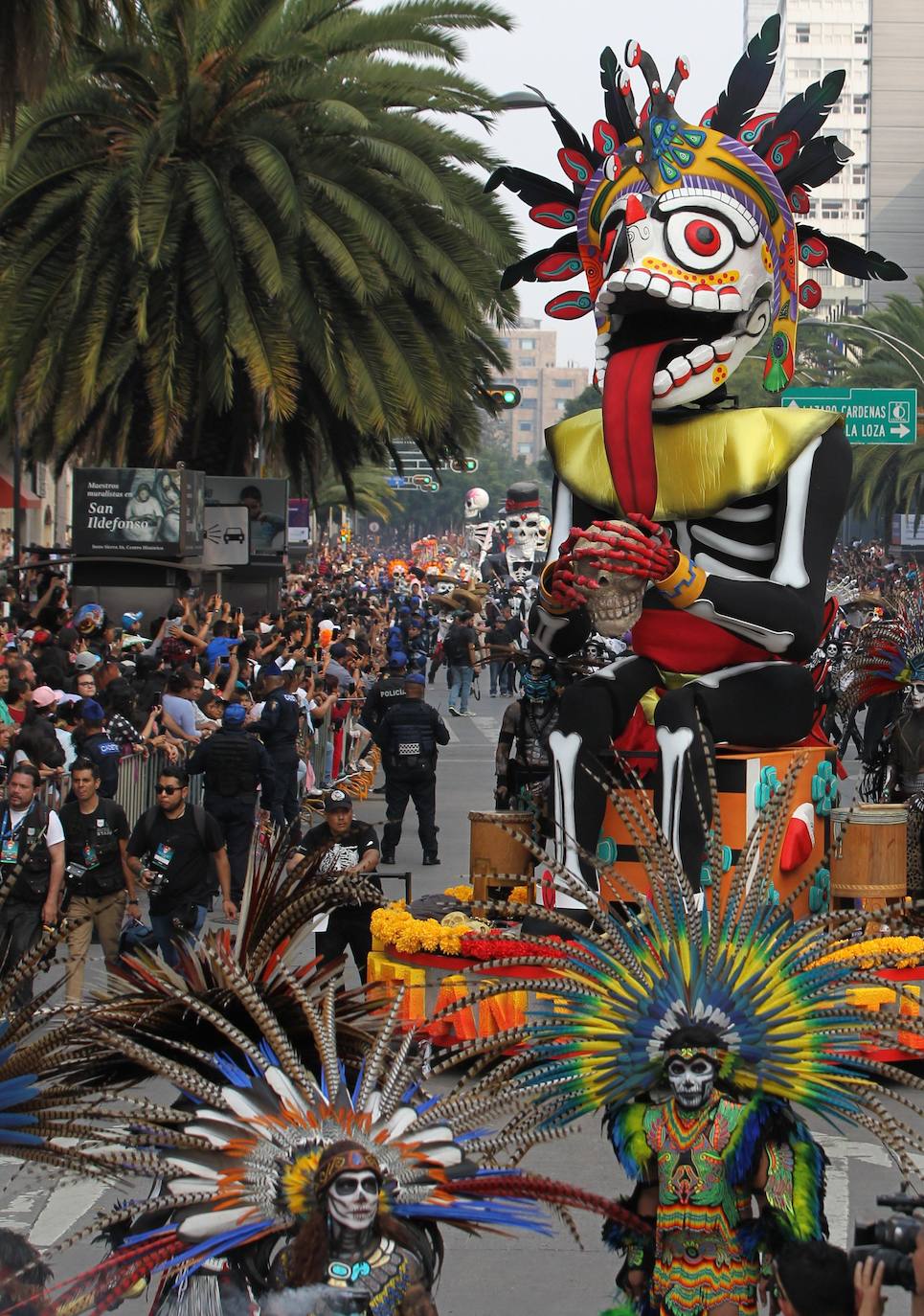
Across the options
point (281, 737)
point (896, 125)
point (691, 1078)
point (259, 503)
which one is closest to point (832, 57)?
point (896, 125)

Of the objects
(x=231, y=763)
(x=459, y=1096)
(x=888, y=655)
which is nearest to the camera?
(x=459, y=1096)

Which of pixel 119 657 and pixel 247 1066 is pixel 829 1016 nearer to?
pixel 247 1066

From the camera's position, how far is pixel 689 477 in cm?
895

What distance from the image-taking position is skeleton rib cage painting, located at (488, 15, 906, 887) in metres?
8.62

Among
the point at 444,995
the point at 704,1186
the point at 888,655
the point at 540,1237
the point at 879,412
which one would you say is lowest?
the point at 540,1237

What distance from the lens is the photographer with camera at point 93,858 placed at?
10188 mm

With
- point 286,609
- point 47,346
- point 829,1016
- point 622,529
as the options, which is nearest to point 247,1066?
point 829,1016

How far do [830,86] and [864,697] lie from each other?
156 inches

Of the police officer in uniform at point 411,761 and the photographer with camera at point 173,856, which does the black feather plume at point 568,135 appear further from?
the police officer in uniform at point 411,761

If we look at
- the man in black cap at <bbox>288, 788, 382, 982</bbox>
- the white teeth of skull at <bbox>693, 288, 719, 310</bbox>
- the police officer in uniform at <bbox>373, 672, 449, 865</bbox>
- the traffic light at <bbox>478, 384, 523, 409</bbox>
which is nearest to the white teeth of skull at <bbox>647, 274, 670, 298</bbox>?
the white teeth of skull at <bbox>693, 288, 719, 310</bbox>

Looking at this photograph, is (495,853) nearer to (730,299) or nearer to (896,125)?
(730,299)

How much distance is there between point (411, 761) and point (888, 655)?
5086mm

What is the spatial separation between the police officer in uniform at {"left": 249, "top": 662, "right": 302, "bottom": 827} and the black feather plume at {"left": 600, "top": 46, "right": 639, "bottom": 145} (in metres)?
6.75

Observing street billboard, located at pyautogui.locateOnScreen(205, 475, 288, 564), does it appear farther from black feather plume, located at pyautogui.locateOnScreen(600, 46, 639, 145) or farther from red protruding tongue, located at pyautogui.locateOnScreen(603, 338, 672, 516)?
red protruding tongue, located at pyautogui.locateOnScreen(603, 338, 672, 516)
